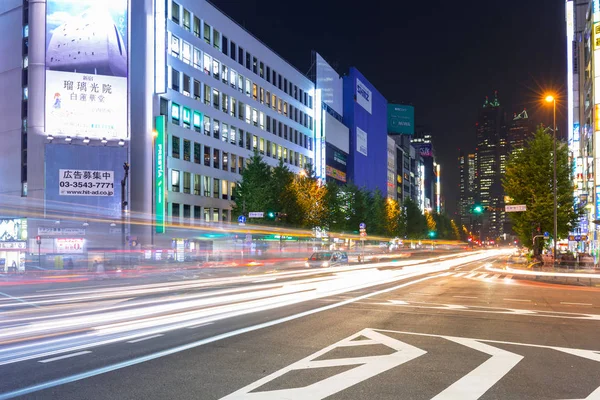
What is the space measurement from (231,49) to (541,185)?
35777 mm

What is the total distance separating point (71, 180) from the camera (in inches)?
1777

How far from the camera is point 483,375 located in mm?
8383

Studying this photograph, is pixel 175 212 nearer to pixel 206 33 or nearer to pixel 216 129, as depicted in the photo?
pixel 216 129

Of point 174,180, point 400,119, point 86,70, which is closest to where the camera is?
point 86,70

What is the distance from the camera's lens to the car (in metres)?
45.0

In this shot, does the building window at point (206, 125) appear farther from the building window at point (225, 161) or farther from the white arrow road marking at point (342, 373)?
the white arrow road marking at point (342, 373)

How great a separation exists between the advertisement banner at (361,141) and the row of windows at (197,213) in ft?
153

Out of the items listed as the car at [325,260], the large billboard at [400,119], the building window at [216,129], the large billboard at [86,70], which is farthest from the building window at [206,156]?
the large billboard at [400,119]

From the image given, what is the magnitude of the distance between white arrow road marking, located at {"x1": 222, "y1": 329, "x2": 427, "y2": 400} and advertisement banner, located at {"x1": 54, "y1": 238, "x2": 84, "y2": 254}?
1557 inches

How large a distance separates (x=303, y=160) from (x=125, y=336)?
2801 inches

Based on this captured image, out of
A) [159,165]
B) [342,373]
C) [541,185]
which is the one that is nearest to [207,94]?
[159,165]

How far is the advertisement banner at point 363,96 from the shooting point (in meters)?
104

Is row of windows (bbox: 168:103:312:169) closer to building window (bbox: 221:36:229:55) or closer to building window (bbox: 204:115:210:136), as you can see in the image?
building window (bbox: 204:115:210:136)

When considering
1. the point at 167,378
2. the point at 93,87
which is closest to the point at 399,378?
the point at 167,378
